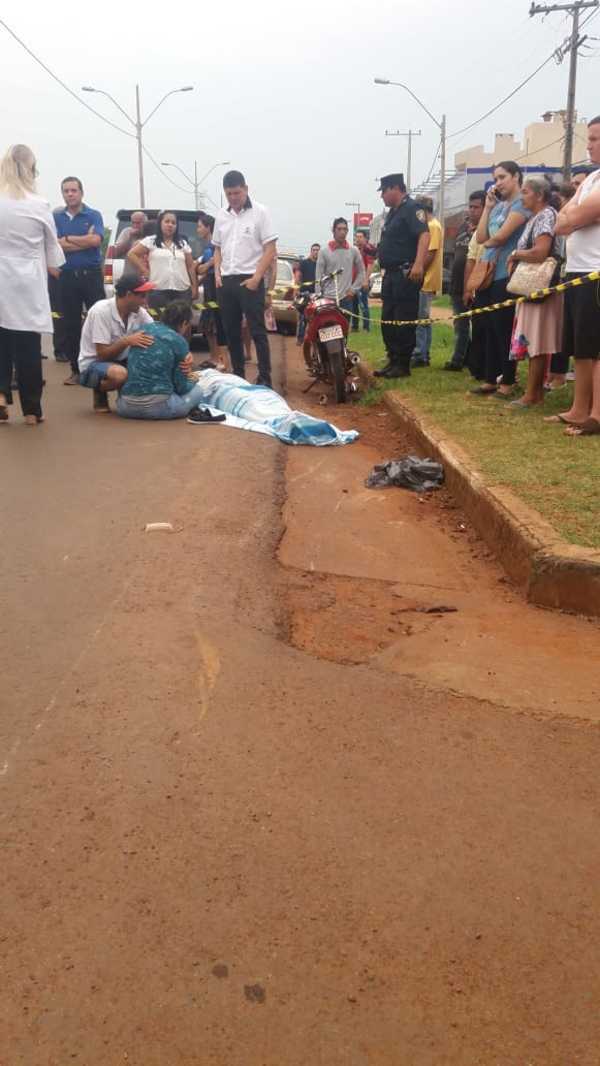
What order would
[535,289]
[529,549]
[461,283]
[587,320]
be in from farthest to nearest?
[461,283]
[535,289]
[587,320]
[529,549]

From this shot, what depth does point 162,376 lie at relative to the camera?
24.6ft

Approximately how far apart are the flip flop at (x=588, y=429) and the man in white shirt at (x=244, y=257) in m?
3.85

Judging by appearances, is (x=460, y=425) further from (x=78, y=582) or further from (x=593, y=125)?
(x=78, y=582)

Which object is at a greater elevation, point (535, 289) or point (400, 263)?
point (400, 263)

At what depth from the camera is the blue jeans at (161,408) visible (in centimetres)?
757

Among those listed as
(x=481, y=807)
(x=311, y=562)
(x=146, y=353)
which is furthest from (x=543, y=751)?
(x=146, y=353)

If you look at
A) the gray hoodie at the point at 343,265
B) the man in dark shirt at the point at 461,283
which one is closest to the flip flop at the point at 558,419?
the man in dark shirt at the point at 461,283

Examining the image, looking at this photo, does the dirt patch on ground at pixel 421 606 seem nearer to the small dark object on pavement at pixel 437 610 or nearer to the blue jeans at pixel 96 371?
the small dark object on pavement at pixel 437 610

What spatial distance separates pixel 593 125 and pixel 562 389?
2.46 meters

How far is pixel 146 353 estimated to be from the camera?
733 centimetres

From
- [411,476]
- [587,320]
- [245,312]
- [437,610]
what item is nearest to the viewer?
[437,610]

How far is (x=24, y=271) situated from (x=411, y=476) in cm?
355

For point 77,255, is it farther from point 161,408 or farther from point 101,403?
point 161,408

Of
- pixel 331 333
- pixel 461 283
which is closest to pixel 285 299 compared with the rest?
pixel 461 283
